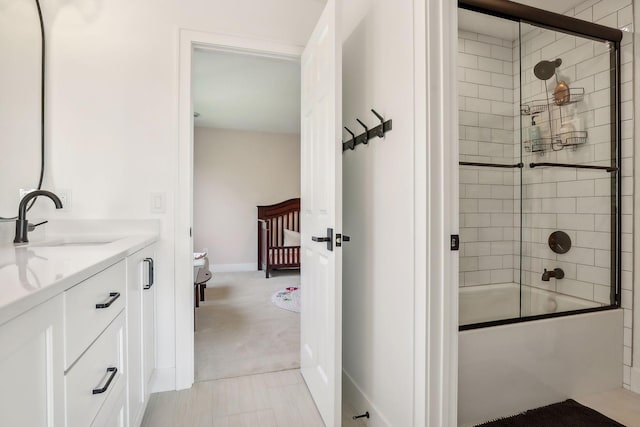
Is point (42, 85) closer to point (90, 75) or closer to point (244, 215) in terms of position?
point (90, 75)

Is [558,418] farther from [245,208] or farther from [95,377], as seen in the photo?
[245,208]

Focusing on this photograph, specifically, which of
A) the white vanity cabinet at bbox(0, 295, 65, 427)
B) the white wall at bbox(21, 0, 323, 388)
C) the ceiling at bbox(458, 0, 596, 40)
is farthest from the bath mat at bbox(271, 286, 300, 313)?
the ceiling at bbox(458, 0, 596, 40)

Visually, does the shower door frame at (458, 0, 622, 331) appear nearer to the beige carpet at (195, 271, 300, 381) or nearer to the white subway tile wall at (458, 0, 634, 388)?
the white subway tile wall at (458, 0, 634, 388)

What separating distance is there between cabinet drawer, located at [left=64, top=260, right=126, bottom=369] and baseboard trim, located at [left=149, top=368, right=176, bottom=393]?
100cm

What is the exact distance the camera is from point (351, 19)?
1.82 meters

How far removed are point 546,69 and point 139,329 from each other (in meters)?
2.95

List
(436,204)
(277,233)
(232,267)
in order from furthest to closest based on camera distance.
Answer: (232,267)
(277,233)
(436,204)

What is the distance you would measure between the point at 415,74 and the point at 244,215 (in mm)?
4601

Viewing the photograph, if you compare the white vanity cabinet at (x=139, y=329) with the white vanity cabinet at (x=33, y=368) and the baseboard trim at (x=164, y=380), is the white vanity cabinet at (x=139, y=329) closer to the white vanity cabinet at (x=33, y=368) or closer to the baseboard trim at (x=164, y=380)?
the baseboard trim at (x=164, y=380)

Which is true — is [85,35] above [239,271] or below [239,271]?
above

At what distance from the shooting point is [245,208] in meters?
5.43

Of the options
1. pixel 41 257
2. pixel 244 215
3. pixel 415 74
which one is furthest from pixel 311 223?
pixel 244 215

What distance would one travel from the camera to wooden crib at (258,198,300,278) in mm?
4828

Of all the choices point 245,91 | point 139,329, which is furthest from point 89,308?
point 245,91
